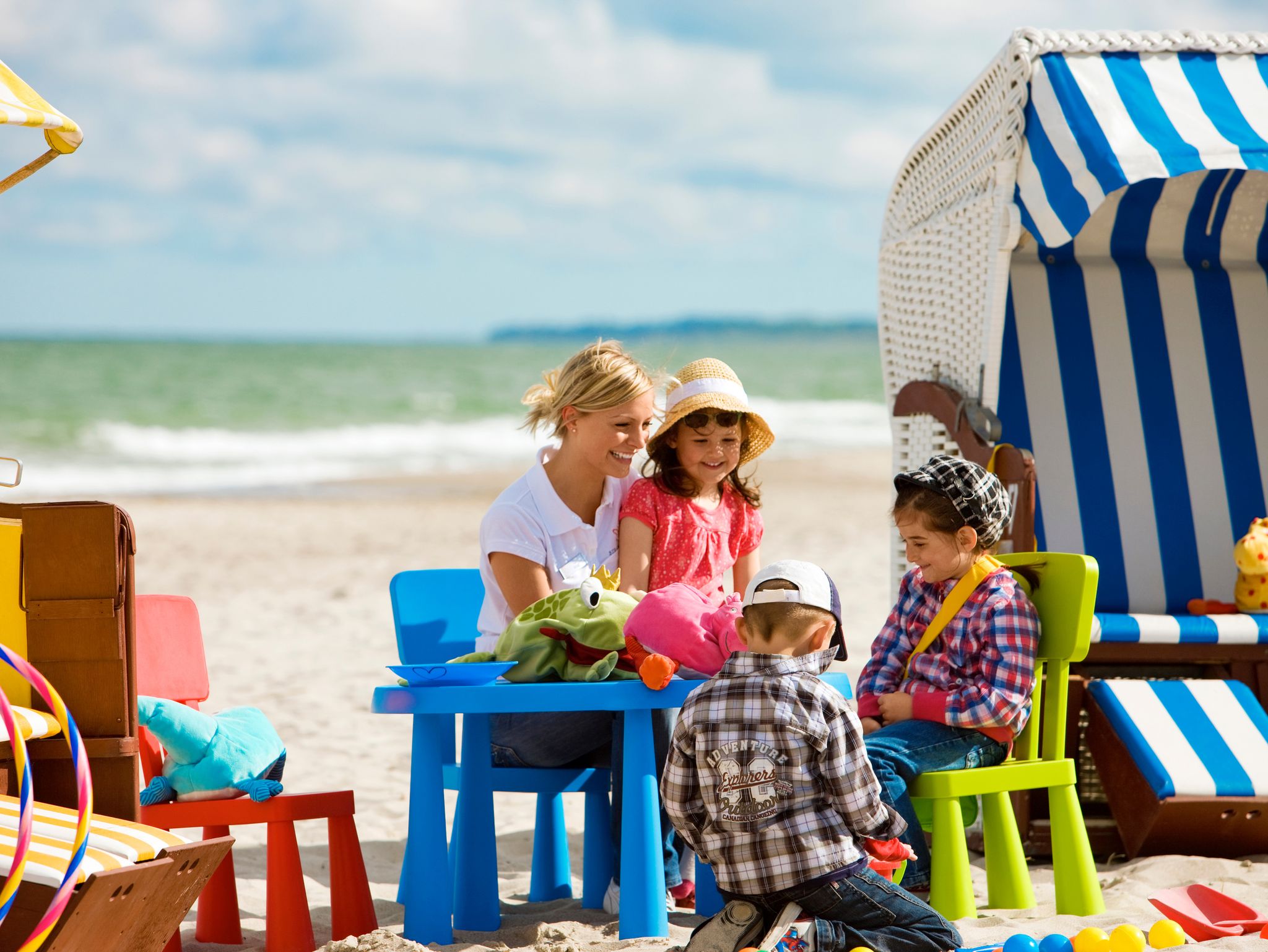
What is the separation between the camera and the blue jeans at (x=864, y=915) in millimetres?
2877

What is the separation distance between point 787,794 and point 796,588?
43 cm

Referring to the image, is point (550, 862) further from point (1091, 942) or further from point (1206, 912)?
point (1206, 912)

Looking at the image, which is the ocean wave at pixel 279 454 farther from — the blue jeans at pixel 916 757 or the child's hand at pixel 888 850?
the child's hand at pixel 888 850

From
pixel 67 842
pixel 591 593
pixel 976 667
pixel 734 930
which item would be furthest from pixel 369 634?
pixel 67 842

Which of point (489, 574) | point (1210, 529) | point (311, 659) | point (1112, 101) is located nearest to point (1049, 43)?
point (1112, 101)

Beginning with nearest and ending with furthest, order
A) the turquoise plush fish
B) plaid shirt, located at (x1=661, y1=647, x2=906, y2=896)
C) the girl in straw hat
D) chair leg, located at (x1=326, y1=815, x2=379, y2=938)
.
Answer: plaid shirt, located at (x1=661, y1=647, x2=906, y2=896)
the turquoise plush fish
chair leg, located at (x1=326, y1=815, x2=379, y2=938)
the girl in straw hat

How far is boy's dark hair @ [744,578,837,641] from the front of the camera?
2891mm

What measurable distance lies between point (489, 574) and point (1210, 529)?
123 inches

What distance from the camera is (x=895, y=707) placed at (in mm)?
3574

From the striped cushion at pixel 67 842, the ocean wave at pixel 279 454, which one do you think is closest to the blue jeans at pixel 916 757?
the striped cushion at pixel 67 842

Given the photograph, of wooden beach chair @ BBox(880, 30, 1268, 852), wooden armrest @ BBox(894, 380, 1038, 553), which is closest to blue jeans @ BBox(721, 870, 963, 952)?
wooden armrest @ BBox(894, 380, 1038, 553)

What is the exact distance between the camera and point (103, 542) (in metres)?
2.85

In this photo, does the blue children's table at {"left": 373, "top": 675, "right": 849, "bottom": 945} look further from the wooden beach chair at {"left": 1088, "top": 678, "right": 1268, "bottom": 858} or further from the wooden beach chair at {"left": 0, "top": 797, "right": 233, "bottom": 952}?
the wooden beach chair at {"left": 1088, "top": 678, "right": 1268, "bottom": 858}

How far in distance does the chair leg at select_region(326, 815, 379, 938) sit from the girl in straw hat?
1029mm
